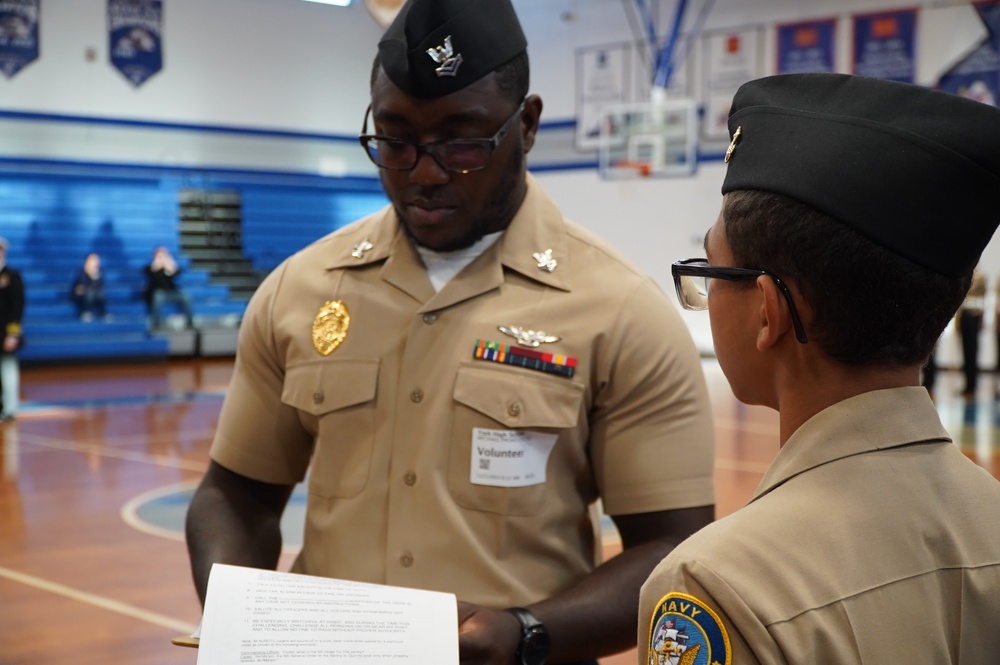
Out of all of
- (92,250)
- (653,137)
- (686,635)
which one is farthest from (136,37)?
(686,635)

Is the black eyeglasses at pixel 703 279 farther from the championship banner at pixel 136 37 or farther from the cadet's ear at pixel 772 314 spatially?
the championship banner at pixel 136 37

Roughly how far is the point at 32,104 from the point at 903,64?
39.8 feet

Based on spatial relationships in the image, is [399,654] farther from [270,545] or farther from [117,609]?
[117,609]

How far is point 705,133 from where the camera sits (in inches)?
643

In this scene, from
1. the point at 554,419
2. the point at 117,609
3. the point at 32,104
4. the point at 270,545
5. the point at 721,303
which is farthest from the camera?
the point at 32,104

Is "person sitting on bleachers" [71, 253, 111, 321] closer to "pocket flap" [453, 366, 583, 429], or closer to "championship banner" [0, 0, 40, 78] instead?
"championship banner" [0, 0, 40, 78]

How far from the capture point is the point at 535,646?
1.60m

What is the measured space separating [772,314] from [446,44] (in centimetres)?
90

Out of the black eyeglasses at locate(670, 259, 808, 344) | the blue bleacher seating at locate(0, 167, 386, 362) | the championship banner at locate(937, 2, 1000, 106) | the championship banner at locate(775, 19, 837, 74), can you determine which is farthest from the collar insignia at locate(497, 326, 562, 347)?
the championship banner at locate(775, 19, 837, 74)

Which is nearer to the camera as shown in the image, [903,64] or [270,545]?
[270,545]

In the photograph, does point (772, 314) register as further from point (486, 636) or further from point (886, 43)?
point (886, 43)

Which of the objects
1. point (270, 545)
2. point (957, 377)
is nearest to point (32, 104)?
point (957, 377)

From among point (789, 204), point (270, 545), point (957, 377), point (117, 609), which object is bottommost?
point (957, 377)

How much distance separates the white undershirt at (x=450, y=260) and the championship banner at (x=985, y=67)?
13.7 meters
